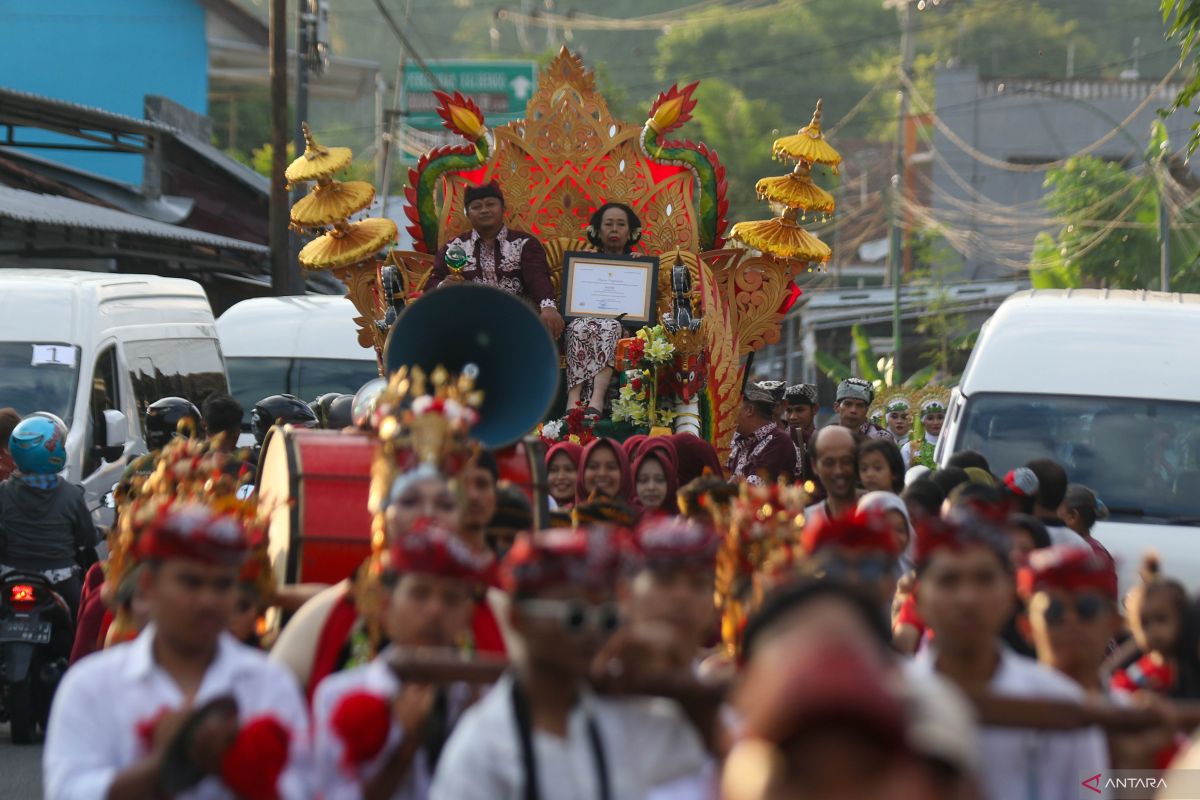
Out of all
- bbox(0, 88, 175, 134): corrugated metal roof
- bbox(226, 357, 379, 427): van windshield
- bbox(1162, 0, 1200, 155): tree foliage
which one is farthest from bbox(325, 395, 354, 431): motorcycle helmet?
bbox(0, 88, 175, 134): corrugated metal roof

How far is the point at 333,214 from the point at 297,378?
15.4 ft

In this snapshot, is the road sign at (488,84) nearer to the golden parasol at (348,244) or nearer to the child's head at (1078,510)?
the golden parasol at (348,244)

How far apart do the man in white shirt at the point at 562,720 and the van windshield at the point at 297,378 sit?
12.4 metres

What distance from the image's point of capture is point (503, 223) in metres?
12.3

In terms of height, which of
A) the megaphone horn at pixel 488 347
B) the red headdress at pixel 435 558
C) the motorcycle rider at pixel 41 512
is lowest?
the motorcycle rider at pixel 41 512

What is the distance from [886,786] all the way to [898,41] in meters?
78.8

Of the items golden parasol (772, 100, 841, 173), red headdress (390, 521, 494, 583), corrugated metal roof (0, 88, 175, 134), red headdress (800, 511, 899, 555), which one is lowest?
red headdress (390, 521, 494, 583)

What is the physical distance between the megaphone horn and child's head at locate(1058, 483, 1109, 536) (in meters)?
2.47

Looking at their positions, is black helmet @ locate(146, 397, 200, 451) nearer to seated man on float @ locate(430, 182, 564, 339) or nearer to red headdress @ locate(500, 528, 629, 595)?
seated man on float @ locate(430, 182, 564, 339)

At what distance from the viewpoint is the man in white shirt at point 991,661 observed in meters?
4.52

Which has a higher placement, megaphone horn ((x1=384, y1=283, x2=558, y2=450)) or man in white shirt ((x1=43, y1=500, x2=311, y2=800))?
megaphone horn ((x1=384, y1=283, x2=558, y2=450))

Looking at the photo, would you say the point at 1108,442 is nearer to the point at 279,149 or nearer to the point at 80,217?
the point at 80,217

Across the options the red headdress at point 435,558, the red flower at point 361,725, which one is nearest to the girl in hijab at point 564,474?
the red headdress at point 435,558

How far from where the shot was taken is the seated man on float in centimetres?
1195
